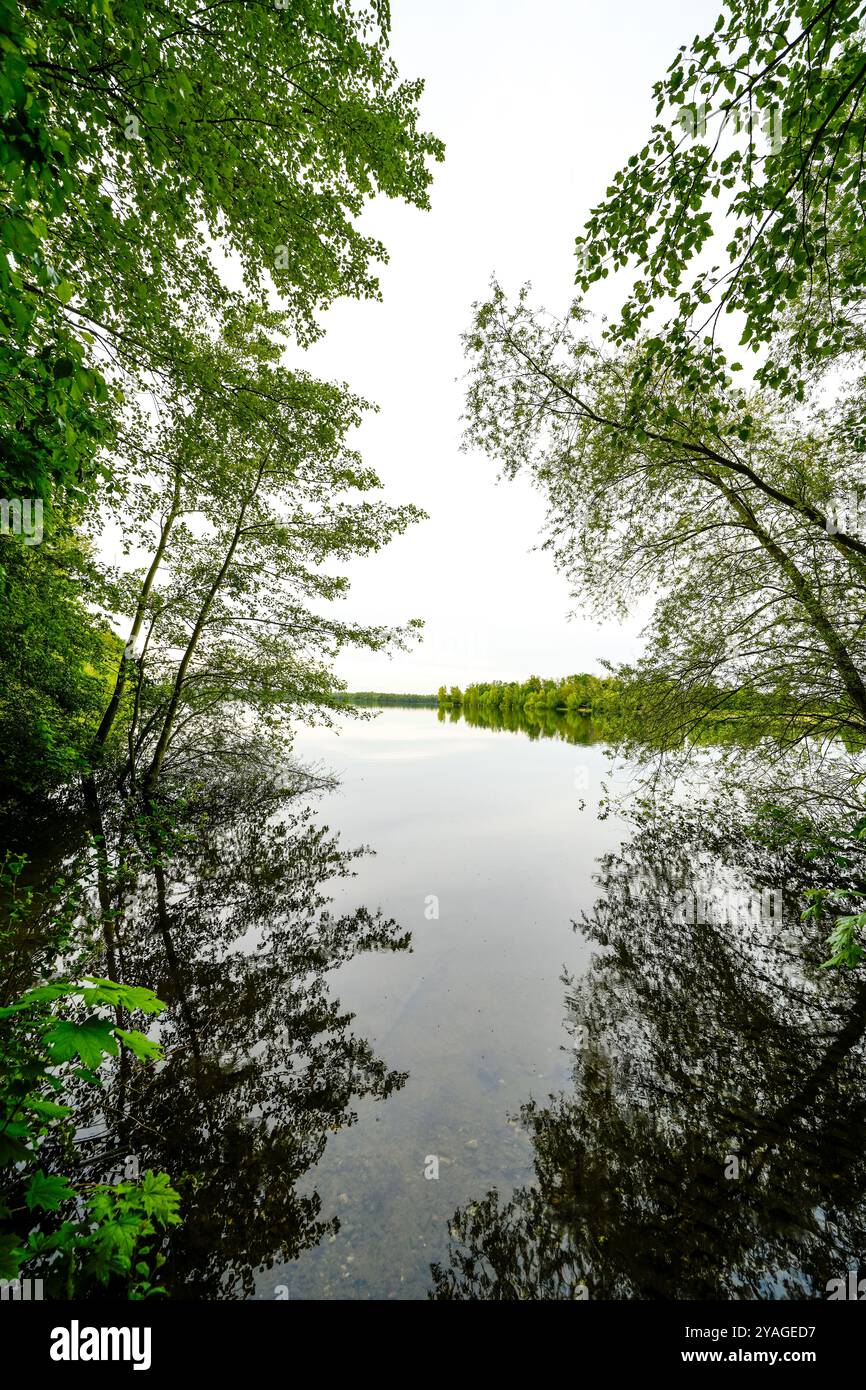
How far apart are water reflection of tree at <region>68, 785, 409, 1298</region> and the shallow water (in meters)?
0.25

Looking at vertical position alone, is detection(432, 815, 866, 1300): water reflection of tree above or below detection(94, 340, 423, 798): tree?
below

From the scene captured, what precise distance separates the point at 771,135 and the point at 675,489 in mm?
5445

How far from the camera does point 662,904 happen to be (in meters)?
9.05

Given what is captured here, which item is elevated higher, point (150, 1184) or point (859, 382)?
point (859, 382)

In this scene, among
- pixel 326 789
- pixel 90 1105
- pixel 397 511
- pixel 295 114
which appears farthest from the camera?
pixel 326 789

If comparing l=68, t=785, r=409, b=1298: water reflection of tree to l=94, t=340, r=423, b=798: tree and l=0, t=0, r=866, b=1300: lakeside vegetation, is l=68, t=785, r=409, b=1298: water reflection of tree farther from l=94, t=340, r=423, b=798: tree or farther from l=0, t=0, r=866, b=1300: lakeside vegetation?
l=94, t=340, r=423, b=798: tree

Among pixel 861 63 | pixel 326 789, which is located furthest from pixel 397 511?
pixel 326 789

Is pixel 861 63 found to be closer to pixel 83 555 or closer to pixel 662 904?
pixel 662 904

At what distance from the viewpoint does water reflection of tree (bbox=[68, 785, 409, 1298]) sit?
3219mm

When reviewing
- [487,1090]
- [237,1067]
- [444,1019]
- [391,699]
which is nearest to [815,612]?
[487,1090]

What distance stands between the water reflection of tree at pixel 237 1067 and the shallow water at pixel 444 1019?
250 mm

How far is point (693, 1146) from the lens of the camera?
3965 mm

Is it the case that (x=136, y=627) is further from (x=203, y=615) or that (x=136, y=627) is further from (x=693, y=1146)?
(x=693, y=1146)

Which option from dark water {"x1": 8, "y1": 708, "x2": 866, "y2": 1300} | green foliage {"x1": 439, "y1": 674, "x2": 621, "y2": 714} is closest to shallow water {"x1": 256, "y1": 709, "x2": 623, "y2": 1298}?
dark water {"x1": 8, "y1": 708, "x2": 866, "y2": 1300}
